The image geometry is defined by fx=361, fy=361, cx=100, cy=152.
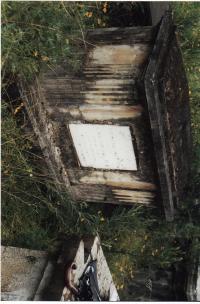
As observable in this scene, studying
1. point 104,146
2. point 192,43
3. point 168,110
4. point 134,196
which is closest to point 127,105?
point 168,110

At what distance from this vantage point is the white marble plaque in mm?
4633

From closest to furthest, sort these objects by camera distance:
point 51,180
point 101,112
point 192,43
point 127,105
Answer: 1. point 127,105
2. point 101,112
3. point 51,180
4. point 192,43

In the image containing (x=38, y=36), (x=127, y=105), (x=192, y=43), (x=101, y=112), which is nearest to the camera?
(x=38, y=36)

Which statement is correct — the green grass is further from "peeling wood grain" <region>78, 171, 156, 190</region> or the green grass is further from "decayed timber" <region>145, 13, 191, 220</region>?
"decayed timber" <region>145, 13, 191, 220</region>

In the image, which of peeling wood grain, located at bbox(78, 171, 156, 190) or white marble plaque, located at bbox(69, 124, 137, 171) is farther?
peeling wood grain, located at bbox(78, 171, 156, 190)

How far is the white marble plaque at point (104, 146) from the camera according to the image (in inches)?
182

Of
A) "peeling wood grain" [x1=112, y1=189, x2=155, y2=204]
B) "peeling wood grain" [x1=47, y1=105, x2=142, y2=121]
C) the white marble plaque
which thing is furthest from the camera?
"peeling wood grain" [x1=112, y1=189, x2=155, y2=204]

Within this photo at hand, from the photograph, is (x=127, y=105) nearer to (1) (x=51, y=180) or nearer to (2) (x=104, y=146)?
(2) (x=104, y=146)

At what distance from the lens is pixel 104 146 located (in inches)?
191

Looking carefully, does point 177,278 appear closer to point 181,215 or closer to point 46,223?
point 181,215

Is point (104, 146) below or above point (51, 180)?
above

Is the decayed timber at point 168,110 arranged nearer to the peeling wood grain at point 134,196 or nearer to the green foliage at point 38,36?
the peeling wood grain at point 134,196

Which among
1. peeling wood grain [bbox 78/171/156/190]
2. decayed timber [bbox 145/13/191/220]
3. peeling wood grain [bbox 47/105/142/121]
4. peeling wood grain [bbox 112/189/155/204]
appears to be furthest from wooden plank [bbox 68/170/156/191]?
peeling wood grain [bbox 47/105/142/121]

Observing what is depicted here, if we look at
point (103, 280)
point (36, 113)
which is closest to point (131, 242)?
point (103, 280)
